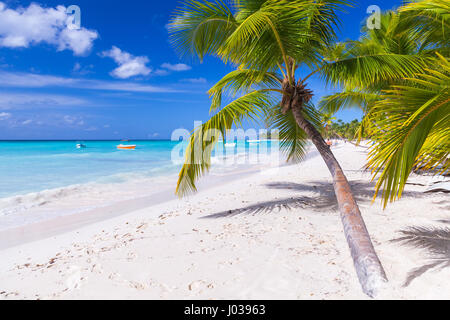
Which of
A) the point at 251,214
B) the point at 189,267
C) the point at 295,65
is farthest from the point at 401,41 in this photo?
the point at 189,267

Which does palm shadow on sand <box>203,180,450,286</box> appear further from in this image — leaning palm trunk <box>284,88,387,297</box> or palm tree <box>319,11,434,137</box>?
palm tree <box>319,11,434,137</box>

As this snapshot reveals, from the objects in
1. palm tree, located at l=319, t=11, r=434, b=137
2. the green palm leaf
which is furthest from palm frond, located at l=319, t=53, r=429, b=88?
palm tree, located at l=319, t=11, r=434, b=137

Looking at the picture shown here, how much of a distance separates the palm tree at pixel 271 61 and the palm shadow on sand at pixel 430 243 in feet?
2.14

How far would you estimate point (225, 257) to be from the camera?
2969 millimetres

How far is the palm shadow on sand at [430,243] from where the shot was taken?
2.43 m

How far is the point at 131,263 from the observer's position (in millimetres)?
2893

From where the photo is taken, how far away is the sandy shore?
7.47 feet

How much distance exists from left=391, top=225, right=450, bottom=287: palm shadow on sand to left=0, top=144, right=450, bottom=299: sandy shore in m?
0.06

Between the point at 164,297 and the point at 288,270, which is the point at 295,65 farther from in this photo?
the point at 164,297

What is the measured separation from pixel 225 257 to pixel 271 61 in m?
3.23

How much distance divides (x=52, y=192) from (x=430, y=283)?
10.00 metres

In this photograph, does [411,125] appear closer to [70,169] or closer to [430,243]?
[430,243]

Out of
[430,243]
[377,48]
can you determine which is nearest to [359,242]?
[430,243]
